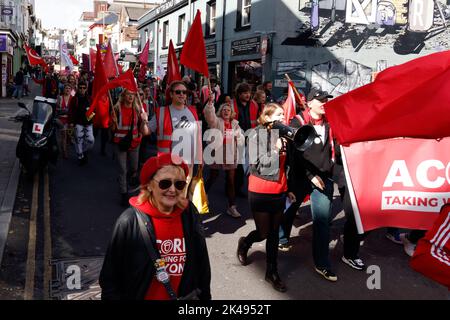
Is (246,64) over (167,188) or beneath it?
over

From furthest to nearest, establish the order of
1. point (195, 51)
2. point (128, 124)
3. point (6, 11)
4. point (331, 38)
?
point (6, 11) < point (331, 38) < point (128, 124) < point (195, 51)

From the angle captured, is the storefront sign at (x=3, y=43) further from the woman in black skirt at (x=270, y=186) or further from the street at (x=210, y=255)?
the woman in black skirt at (x=270, y=186)

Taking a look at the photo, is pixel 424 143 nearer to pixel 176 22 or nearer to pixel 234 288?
pixel 234 288

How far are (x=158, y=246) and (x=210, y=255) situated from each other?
2.80 metres

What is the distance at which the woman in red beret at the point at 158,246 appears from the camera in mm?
2730

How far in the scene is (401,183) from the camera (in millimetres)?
3635

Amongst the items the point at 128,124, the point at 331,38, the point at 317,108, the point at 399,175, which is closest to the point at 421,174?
the point at 399,175

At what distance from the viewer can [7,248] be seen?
546 centimetres

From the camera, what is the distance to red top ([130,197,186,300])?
2.78 metres

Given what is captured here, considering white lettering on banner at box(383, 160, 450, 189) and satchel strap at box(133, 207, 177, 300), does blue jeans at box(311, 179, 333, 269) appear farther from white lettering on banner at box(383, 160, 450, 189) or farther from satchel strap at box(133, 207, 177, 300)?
satchel strap at box(133, 207, 177, 300)

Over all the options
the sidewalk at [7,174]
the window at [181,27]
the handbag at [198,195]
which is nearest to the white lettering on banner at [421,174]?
the handbag at [198,195]

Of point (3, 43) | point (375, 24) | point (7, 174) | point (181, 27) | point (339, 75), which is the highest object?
point (181, 27)

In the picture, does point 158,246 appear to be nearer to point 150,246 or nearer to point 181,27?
point 150,246
